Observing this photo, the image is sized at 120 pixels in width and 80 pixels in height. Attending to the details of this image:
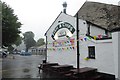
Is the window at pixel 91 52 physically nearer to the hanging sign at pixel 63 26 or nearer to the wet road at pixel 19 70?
the hanging sign at pixel 63 26

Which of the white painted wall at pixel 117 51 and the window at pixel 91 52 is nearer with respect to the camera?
the white painted wall at pixel 117 51

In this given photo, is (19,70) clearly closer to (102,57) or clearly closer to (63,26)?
(63,26)

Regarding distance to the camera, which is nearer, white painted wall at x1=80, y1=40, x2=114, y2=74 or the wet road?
white painted wall at x1=80, y1=40, x2=114, y2=74

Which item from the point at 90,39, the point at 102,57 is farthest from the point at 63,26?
the point at 102,57

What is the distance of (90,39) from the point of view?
536 inches

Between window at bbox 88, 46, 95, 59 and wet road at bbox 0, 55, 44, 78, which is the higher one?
window at bbox 88, 46, 95, 59

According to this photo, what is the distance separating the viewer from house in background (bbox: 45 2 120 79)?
11.7 metres

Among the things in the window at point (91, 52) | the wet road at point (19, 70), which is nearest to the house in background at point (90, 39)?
the window at point (91, 52)

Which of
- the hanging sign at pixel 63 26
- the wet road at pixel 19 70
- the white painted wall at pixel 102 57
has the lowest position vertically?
the wet road at pixel 19 70

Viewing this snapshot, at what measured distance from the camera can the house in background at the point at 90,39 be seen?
11690 millimetres

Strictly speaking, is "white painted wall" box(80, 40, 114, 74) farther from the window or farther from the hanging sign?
the hanging sign

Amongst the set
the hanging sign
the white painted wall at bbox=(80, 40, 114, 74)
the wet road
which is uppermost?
the hanging sign

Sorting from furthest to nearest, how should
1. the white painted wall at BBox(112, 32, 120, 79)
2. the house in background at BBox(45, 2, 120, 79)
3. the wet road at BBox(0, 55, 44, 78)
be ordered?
1. the wet road at BBox(0, 55, 44, 78)
2. the house in background at BBox(45, 2, 120, 79)
3. the white painted wall at BBox(112, 32, 120, 79)

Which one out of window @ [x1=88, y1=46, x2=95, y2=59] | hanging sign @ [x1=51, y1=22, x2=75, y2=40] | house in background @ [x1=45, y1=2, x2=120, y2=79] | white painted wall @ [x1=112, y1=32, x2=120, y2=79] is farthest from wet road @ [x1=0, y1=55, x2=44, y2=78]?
white painted wall @ [x1=112, y1=32, x2=120, y2=79]
